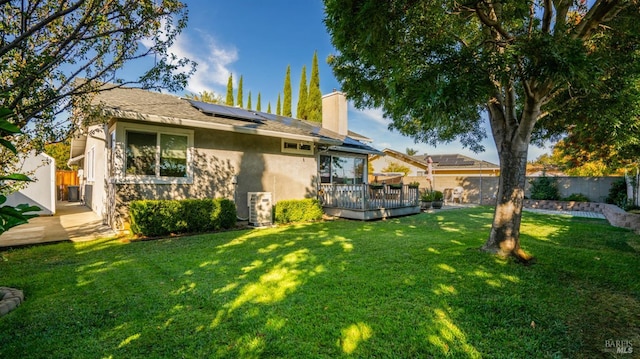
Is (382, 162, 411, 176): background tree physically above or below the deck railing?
above

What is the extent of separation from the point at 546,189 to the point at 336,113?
1285cm

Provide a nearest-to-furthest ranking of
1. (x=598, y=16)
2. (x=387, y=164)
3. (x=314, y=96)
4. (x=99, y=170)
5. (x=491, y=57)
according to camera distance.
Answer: (x=491, y=57) < (x=598, y=16) < (x=99, y=170) < (x=387, y=164) < (x=314, y=96)

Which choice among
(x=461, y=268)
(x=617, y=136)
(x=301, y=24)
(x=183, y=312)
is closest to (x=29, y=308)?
(x=183, y=312)

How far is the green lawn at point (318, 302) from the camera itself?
2.66 metres

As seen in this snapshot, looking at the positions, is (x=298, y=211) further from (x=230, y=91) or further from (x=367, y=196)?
(x=230, y=91)

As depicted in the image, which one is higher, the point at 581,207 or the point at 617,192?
the point at 617,192

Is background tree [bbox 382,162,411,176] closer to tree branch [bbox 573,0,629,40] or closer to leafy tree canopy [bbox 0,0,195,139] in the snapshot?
tree branch [bbox 573,0,629,40]

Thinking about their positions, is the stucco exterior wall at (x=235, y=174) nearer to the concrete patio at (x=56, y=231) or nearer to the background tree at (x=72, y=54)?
the concrete patio at (x=56, y=231)

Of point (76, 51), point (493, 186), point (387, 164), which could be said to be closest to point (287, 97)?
point (387, 164)

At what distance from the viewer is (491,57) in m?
3.77

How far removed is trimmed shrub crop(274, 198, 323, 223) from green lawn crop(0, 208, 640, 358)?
3804mm

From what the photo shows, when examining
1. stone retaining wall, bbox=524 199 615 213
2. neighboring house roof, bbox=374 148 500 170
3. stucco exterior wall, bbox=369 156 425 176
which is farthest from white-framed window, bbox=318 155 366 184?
stucco exterior wall, bbox=369 156 425 176

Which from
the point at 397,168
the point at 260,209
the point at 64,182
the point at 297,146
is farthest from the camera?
the point at 397,168

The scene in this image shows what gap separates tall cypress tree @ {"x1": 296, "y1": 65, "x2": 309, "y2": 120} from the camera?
32750 mm
